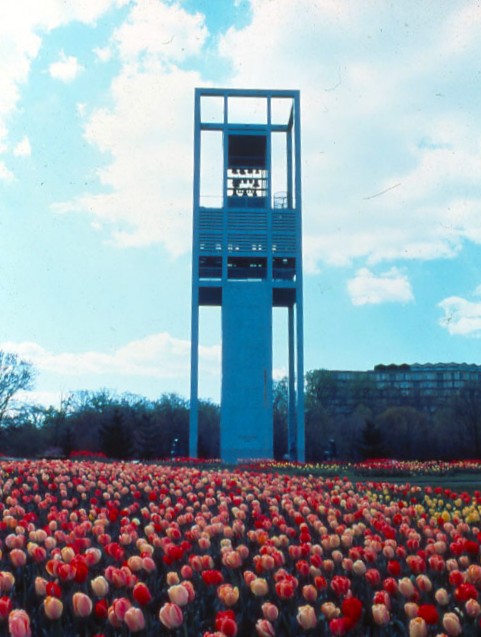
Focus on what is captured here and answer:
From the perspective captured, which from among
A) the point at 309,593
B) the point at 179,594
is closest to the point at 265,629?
the point at 179,594

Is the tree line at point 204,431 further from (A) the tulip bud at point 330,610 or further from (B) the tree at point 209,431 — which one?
(A) the tulip bud at point 330,610

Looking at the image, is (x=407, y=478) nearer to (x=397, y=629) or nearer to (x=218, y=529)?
(x=218, y=529)

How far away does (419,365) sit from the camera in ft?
317

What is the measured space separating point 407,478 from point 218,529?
11.7 meters

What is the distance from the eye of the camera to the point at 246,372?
3058 centimetres

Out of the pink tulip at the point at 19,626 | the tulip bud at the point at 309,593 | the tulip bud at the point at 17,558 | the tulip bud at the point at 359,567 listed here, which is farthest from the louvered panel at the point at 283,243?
the pink tulip at the point at 19,626

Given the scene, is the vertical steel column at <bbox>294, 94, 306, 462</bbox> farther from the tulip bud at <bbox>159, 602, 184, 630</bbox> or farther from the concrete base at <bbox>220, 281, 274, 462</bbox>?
the tulip bud at <bbox>159, 602, 184, 630</bbox>

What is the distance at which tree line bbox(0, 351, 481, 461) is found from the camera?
35.3 m

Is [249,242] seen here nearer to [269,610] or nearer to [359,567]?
[359,567]

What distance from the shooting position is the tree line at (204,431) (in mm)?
35312

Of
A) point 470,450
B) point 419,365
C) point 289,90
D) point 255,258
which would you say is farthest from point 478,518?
point 419,365

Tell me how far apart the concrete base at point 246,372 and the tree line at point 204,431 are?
309 centimetres

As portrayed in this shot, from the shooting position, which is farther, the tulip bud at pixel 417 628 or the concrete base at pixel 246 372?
the concrete base at pixel 246 372

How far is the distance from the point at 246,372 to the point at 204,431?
2638 cm
